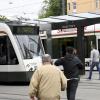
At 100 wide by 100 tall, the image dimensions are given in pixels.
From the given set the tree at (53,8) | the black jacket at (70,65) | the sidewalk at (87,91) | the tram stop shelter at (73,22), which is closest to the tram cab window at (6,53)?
the tram stop shelter at (73,22)

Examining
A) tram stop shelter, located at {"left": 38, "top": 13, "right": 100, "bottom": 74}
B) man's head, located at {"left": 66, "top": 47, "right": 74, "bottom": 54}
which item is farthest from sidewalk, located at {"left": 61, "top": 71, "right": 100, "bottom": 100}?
man's head, located at {"left": 66, "top": 47, "right": 74, "bottom": 54}

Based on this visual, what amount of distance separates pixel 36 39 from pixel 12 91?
3546mm

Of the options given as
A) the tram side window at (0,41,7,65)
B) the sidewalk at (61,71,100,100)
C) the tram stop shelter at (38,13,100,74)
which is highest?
the tram stop shelter at (38,13,100,74)

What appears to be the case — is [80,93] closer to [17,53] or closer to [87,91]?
[87,91]

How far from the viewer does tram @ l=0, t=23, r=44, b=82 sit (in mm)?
20812

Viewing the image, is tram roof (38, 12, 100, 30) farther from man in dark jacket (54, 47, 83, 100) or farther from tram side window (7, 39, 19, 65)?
man in dark jacket (54, 47, 83, 100)

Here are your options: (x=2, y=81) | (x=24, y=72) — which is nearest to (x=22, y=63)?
(x=24, y=72)

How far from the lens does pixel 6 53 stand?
21016mm

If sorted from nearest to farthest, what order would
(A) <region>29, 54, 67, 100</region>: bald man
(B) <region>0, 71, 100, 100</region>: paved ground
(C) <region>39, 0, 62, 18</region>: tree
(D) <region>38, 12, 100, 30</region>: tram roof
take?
(A) <region>29, 54, 67, 100</region>: bald man < (B) <region>0, 71, 100, 100</region>: paved ground < (D) <region>38, 12, 100, 30</region>: tram roof < (C) <region>39, 0, 62, 18</region>: tree

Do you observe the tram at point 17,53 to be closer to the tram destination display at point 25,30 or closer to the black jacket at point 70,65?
the tram destination display at point 25,30

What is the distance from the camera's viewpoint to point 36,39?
71.4 feet

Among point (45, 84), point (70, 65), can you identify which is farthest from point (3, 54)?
point (45, 84)

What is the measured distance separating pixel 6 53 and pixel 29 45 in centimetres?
107

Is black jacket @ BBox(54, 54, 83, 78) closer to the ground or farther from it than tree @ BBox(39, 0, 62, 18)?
farther from it
